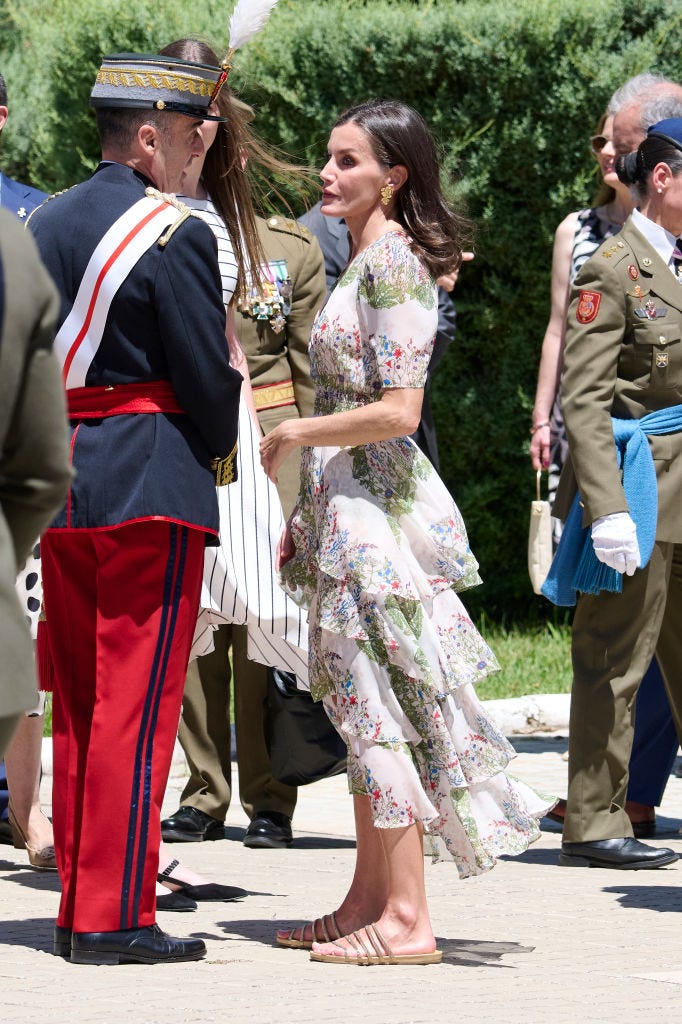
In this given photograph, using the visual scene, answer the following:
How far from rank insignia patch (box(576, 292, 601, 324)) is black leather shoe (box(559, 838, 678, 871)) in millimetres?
1541

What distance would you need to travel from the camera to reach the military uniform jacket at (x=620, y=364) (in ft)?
17.8

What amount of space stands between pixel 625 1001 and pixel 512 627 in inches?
264

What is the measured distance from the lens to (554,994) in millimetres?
3887

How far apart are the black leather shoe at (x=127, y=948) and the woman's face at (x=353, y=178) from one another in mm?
1701

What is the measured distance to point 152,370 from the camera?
4.18 meters

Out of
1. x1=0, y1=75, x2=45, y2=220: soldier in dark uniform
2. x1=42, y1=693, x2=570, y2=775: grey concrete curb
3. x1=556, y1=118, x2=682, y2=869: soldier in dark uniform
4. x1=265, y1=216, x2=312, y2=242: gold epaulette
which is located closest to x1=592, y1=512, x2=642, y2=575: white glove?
x1=556, y1=118, x2=682, y2=869: soldier in dark uniform

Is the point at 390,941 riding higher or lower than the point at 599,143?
lower

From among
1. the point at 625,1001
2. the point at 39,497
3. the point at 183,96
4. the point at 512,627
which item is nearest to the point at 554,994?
the point at 625,1001

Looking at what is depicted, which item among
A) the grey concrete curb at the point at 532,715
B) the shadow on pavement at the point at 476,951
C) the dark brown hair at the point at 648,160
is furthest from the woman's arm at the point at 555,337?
the shadow on pavement at the point at 476,951

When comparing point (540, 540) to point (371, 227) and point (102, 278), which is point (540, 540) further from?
point (102, 278)

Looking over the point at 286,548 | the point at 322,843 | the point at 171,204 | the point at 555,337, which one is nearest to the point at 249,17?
the point at 171,204

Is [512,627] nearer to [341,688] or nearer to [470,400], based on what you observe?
[470,400]

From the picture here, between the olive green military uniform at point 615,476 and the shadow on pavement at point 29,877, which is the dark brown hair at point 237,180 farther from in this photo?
the shadow on pavement at point 29,877

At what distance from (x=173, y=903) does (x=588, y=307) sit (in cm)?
208
